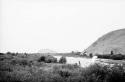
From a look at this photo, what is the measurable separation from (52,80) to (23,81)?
1.48 metres

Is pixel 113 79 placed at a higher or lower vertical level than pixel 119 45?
lower

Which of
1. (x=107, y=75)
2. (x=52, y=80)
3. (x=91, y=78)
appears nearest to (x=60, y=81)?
(x=52, y=80)

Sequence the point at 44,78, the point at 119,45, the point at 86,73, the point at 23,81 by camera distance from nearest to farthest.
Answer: the point at 23,81 < the point at 44,78 < the point at 86,73 < the point at 119,45

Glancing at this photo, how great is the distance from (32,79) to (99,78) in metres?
3.65

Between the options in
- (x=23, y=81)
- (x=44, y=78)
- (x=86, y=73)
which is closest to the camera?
(x=23, y=81)

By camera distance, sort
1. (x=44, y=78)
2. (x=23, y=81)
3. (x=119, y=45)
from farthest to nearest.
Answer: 1. (x=119, y=45)
2. (x=44, y=78)
3. (x=23, y=81)

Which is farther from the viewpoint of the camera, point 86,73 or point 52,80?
point 86,73

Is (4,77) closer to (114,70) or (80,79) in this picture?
(80,79)

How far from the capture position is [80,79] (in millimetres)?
8625

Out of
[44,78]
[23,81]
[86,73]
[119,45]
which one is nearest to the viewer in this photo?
[23,81]

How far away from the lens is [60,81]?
27.5ft

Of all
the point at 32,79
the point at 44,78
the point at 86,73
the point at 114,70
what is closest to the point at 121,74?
the point at 114,70

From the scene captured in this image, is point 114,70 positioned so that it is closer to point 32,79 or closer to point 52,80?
point 52,80

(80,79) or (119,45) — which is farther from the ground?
(119,45)
